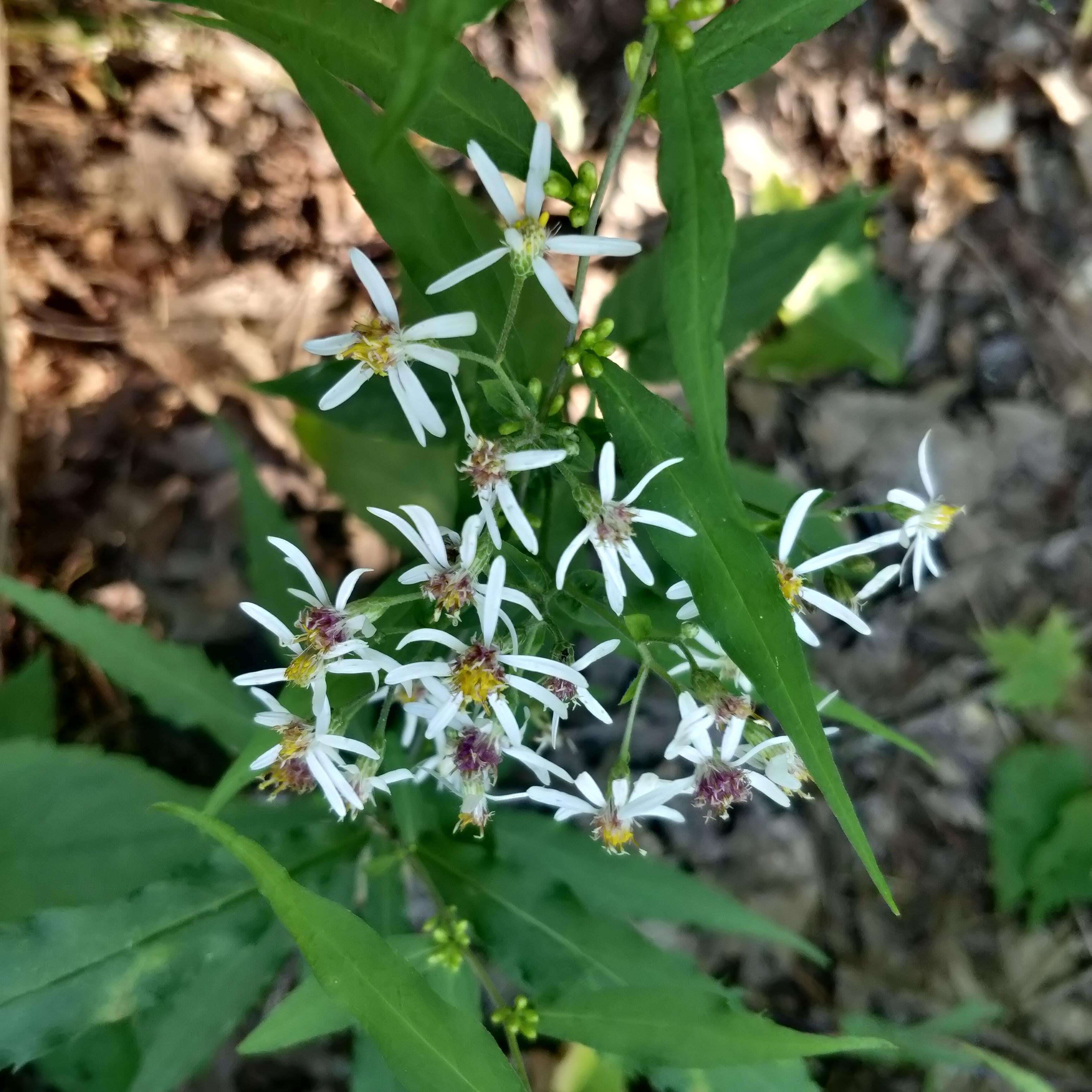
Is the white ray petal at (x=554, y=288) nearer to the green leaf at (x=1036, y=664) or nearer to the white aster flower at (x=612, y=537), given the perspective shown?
the white aster flower at (x=612, y=537)

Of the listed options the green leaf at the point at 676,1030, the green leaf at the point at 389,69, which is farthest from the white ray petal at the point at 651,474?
the green leaf at the point at 676,1030

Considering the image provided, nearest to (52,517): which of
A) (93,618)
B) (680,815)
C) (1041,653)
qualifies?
(93,618)

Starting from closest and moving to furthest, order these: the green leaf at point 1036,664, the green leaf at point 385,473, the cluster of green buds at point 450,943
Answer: the cluster of green buds at point 450,943
the green leaf at point 385,473
the green leaf at point 1036,664

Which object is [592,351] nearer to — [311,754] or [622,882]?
[311,754]

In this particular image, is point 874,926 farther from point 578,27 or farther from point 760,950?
point 578,27

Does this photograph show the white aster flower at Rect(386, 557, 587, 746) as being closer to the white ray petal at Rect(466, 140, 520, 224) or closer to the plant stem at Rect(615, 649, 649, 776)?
the plant stem at Rect(615, 649, 649, 776)

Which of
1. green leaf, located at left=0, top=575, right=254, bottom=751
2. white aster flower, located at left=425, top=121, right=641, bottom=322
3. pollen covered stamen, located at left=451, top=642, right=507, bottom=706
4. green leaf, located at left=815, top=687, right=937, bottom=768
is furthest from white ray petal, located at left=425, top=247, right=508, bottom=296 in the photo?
green leaf, located at left=0, top=575, right=254, bottom=751
